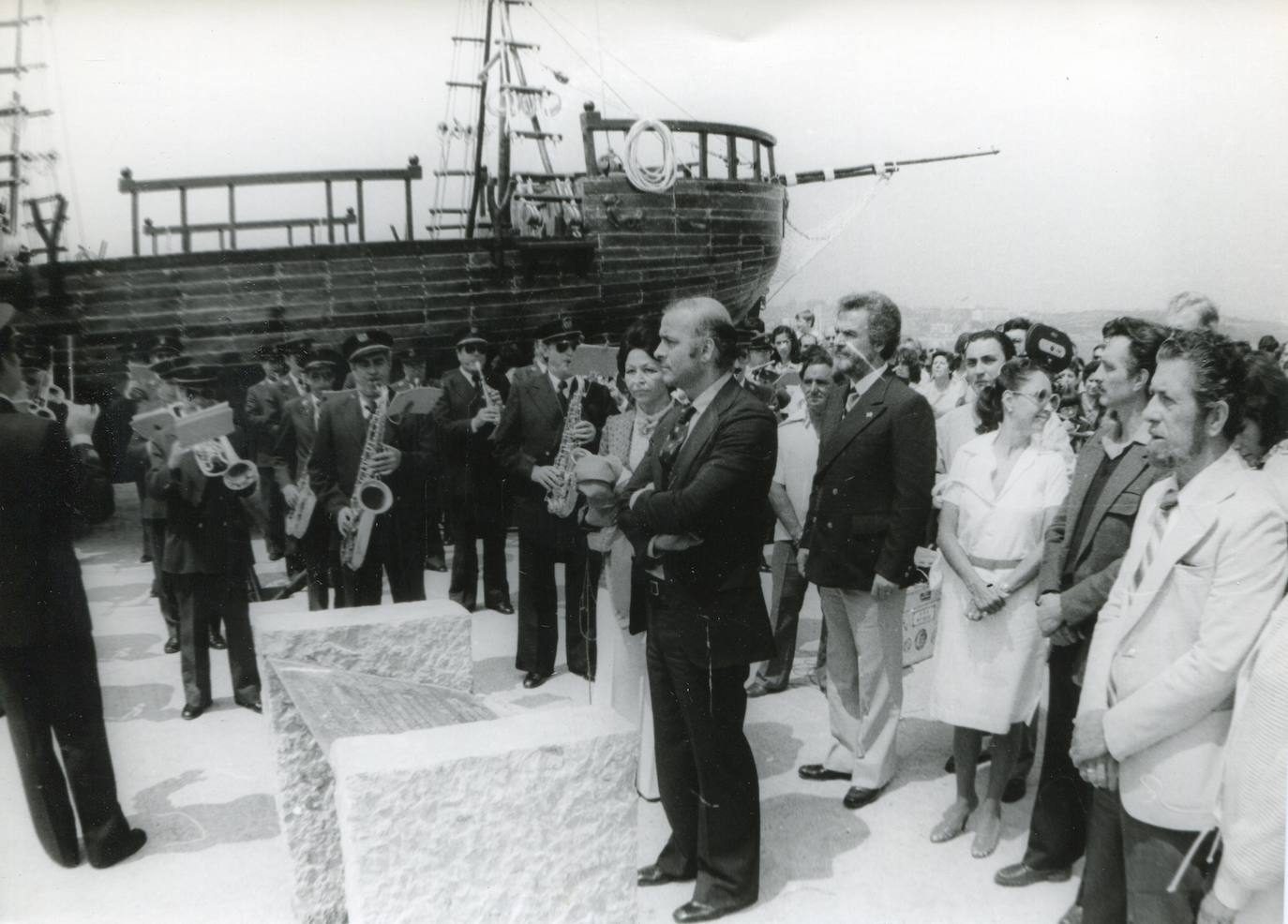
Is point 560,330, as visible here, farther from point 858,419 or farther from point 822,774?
point 822,774

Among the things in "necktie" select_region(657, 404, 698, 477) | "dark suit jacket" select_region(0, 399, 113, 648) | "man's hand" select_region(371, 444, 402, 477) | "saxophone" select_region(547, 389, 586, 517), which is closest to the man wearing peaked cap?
"man's hand" select_region(371, 444, 402, 477)

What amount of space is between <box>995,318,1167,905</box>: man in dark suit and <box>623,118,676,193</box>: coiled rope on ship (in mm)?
2210

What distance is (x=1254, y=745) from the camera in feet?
6.64

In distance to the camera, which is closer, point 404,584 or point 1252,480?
point 1252,480

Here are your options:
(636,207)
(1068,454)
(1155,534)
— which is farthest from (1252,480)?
(636,207)

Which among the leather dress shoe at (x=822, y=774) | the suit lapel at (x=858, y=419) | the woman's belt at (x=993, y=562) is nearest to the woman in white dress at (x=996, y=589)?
the woman's belt at (x=993, y=562)

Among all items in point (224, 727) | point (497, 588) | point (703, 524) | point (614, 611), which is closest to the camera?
point (703, 524)

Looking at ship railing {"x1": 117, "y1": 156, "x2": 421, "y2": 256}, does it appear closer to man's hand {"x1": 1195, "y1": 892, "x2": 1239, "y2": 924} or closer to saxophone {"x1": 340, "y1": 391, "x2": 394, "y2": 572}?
saxophone {"x1": 340, "y1": 391, "x2": 394, "y2": 572}

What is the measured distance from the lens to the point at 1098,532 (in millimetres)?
→ 2908

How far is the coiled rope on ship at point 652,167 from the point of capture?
4.23 metres

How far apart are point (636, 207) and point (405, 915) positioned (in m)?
3.78

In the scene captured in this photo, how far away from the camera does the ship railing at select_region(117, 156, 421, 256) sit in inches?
143

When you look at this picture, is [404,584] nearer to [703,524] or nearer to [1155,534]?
[703,524]

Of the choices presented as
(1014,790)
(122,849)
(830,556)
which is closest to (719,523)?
(830,556)
